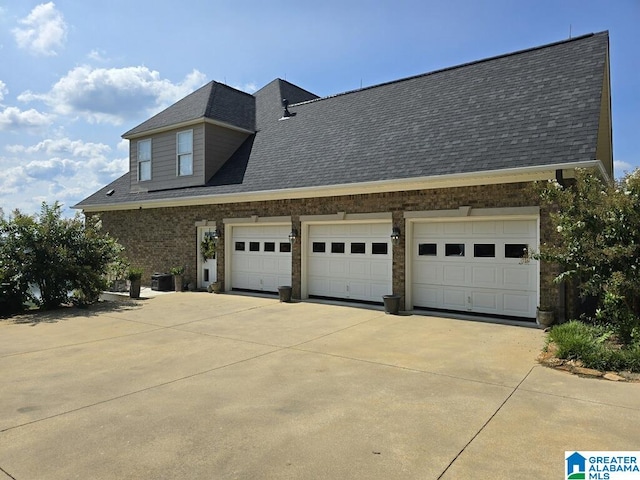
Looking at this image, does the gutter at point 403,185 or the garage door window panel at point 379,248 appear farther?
the garage door window panel at point 379,248

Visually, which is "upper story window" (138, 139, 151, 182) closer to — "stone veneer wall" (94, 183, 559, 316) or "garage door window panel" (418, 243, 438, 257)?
"stone veneer wall" (94, 183, 559, 316)

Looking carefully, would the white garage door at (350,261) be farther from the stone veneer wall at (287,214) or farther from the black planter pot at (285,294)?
the black planter pot at (285,294)

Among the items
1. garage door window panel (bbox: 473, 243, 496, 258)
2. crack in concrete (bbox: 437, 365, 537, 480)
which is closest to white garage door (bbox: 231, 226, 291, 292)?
garage door window panel (bbox: 473, 243, 496, 258)

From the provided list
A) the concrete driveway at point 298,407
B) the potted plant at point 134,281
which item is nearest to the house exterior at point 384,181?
the potted plant at point 134,281

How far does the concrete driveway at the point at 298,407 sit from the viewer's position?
3666 millimetres

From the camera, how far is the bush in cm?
622

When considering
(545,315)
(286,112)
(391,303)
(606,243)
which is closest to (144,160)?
(286,112)

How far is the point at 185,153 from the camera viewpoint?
1689 cm

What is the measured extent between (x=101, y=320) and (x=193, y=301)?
3106mm

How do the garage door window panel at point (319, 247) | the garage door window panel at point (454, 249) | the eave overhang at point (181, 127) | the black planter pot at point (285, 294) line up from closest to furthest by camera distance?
the garage door window panel at point (454, 249) < the black planter pot at point (285, 294) < the garage door window panel at point (319, 247) < the eave overhang at point (181, 127)

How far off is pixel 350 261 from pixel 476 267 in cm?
351

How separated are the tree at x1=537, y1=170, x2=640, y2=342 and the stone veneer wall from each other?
1421 millimetres

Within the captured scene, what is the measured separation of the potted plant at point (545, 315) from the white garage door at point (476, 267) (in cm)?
49

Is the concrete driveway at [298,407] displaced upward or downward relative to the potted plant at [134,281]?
downward
